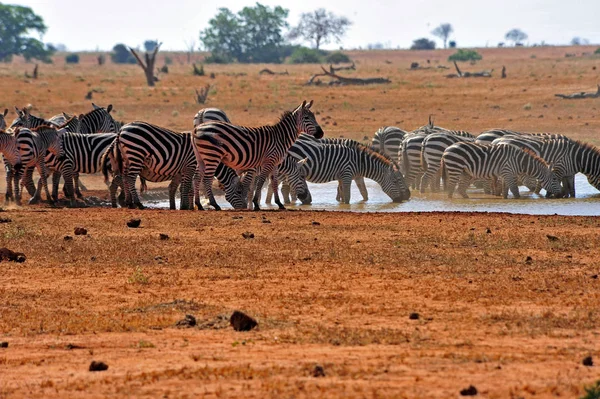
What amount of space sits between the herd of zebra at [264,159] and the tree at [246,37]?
64.2m

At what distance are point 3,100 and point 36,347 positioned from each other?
3072 centimetres

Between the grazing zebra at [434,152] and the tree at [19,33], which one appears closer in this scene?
the grazing zebra at [434,152]

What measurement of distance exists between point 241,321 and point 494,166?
14169mm

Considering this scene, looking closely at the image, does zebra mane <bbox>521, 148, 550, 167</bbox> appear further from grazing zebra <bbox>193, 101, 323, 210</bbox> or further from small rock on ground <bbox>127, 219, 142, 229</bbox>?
small rock on ground <bbox>127, 219, 142, 229</bbox>

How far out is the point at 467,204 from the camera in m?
19.8

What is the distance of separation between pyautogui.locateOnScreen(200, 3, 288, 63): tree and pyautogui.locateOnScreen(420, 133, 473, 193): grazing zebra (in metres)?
64.5

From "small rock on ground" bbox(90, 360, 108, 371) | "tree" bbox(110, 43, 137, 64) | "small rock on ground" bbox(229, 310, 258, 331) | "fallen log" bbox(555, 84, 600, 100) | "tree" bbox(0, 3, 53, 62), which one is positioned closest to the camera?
"small rock on ground" bbox(90, 360, 108, 371)

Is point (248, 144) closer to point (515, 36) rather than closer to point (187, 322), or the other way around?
point (187, 322)

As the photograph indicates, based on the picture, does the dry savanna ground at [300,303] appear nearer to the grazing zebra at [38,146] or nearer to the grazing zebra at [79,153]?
the grazing zebra at [38,146]

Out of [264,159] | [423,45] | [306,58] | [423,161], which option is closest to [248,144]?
[264,159]

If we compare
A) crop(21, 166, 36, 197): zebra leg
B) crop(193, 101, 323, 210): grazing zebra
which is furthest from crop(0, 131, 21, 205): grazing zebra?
crop(193, 101, 323, 210): grazing zebra

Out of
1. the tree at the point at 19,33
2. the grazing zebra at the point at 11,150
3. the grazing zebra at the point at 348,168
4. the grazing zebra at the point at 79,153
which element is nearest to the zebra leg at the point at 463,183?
the grazing zebra at the point at 348,168

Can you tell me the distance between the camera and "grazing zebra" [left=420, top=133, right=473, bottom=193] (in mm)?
22844

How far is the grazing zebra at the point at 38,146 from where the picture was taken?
1756cm
